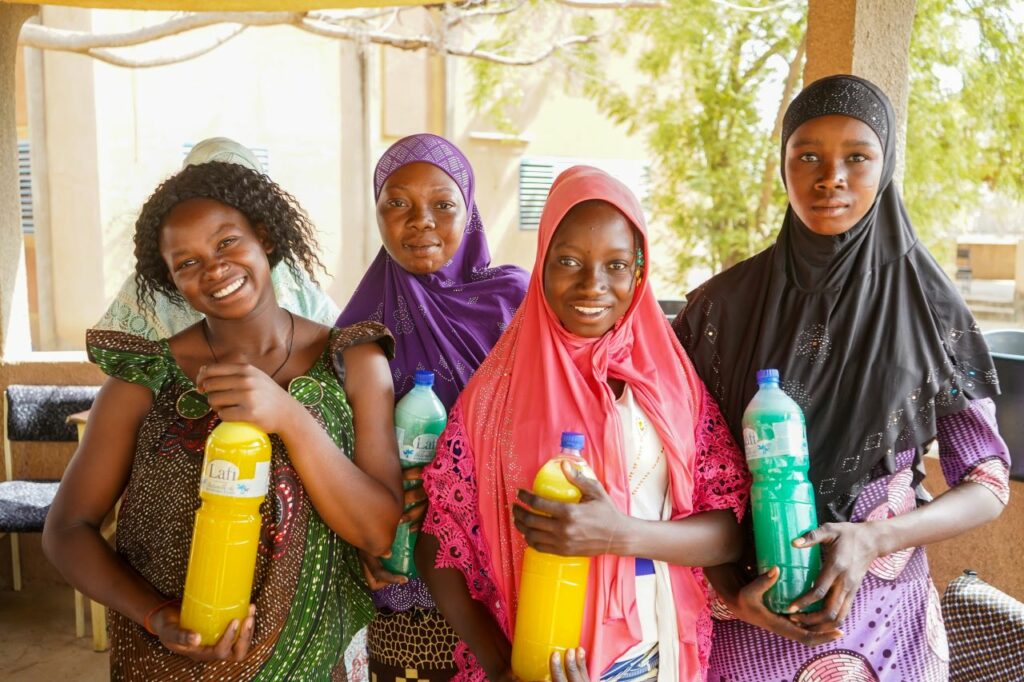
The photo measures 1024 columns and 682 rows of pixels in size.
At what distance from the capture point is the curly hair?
2.08 metres

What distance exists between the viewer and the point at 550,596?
1905mm

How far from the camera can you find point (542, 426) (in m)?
2.03

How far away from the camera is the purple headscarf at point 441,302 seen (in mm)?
2551

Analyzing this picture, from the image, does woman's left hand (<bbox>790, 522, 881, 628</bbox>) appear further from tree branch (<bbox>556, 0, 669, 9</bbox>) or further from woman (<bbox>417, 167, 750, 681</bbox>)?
tree branch (<bbox>556, 0, 669, 9</bbox>)

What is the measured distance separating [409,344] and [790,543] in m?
1.14

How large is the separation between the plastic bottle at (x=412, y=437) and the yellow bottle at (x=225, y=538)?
39 centimetres

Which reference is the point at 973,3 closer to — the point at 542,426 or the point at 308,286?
the point at 308,286

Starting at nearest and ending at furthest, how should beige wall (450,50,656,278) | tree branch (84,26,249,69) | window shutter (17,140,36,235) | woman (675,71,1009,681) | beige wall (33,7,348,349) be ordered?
1. woman (675,71,1009,681)
2. tree branch (84,26,249,69)
3. beige wall (33,7,348,349)
4. window shutter (17,140,36,235)
5. beige wall (450,50,656,278)

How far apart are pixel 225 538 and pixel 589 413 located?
2.58ft

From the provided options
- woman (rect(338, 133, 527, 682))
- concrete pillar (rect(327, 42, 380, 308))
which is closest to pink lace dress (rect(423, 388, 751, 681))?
woman (rect(338, 133, 527, 682))

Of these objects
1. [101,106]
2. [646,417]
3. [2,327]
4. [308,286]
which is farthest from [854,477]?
[101,106]

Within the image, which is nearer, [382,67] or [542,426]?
[542,426]

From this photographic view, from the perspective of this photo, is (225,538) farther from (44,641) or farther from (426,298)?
(44,641)

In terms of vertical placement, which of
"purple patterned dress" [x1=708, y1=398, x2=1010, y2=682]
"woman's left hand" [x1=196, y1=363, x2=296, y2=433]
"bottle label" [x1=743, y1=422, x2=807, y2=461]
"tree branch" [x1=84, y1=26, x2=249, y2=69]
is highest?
"tree branch" [x1=84, y1=26, x2=249, y2=69]
